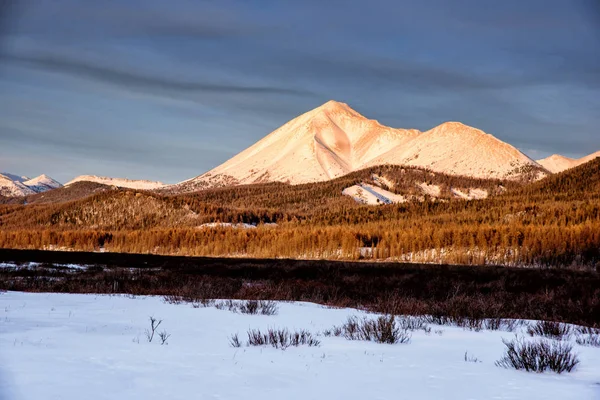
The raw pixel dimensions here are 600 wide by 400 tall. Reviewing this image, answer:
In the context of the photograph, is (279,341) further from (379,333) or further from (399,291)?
(399,291)

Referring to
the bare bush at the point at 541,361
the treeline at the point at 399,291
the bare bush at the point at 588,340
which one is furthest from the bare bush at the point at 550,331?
the bare bush at the point at 541,361

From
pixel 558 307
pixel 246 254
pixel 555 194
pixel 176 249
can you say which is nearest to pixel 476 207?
pixel 555 194

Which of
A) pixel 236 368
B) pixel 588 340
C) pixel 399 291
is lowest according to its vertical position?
pixel 236 368

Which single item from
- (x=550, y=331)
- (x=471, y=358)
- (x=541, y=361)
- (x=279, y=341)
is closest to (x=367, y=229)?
(x=550, y=331)

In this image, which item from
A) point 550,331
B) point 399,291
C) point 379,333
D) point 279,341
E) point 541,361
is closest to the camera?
point 541,361

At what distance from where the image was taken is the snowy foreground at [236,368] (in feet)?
18.4

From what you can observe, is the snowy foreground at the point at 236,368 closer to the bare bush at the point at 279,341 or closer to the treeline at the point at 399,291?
the bare bush at the point at 279,341

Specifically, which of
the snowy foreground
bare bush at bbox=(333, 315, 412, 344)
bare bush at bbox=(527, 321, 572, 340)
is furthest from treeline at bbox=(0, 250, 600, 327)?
the snowy foreground

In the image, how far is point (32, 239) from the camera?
11256 cm

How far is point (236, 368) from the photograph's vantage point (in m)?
6.83

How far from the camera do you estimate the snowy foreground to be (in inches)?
221

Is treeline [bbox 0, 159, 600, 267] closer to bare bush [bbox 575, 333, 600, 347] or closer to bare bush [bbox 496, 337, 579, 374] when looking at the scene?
bare bush [bbox 575, 333, 600, 347]

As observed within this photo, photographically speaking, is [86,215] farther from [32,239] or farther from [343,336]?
[343,336]

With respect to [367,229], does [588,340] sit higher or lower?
lower
